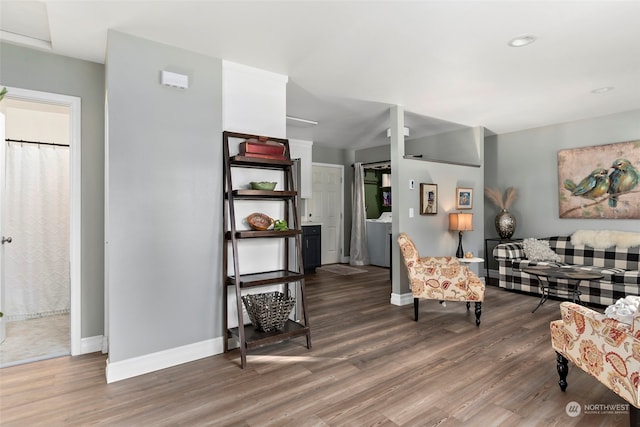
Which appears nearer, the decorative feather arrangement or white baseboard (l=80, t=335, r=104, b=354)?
white baseboard (l=80, t=335, r=104, b=354)

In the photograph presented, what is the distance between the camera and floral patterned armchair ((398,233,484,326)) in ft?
12.0

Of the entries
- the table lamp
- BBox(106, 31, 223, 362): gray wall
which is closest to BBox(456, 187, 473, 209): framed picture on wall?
the table lamp

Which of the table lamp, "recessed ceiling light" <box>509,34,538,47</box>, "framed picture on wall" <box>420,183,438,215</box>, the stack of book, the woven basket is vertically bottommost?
the woven basket

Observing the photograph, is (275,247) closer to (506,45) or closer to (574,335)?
(574,335)

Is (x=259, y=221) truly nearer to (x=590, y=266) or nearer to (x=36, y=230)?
(x=36, y=230)

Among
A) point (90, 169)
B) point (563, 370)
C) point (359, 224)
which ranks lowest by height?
point (563, 370)

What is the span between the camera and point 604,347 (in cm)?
191

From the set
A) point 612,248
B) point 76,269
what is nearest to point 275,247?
point 76,269

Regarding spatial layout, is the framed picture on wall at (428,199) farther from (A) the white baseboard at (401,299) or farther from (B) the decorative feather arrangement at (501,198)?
(B) the decorative feather arrangement at (501,198)

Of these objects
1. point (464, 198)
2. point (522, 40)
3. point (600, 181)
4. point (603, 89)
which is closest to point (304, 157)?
point (464, 198)

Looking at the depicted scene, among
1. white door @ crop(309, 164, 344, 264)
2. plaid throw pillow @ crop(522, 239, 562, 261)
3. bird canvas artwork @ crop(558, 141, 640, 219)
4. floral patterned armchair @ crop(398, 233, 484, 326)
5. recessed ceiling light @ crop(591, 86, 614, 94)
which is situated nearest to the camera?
floral patterned armchair @ crop(398, 233, 484, 326)

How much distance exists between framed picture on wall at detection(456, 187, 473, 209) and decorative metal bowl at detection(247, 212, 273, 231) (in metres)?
3.21

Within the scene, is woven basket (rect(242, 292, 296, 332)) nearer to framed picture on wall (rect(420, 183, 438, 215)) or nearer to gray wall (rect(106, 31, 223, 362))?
gray wall (rect(106, 31, 223, 362))

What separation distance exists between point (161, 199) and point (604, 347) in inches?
117
